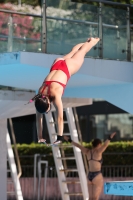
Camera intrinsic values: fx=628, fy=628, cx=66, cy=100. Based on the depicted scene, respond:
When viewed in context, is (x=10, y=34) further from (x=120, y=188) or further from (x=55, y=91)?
(x=120, y=188)

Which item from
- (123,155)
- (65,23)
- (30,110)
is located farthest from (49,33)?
(123,155)

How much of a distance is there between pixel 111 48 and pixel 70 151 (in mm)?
10862

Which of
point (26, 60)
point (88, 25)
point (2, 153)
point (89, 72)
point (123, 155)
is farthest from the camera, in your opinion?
point (123, 155)

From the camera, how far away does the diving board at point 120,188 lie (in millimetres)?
11273

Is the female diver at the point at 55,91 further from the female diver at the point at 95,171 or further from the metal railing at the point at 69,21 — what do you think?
the female diver at the point at 95,171

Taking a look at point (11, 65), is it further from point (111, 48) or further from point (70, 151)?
point (70, 151)

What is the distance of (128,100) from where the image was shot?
44.2ft

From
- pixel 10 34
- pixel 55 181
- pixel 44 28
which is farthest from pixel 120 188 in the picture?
pixel 55 181

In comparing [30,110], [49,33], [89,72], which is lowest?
[30,110]

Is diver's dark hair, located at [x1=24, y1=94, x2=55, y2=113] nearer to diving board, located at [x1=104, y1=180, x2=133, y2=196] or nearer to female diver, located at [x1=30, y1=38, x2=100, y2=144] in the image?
female diver, located at [x1=30, y1=38, x2=100, y2=144]

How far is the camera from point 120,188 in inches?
454

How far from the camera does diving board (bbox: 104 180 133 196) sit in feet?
37.0

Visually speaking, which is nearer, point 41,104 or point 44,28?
point 41,104

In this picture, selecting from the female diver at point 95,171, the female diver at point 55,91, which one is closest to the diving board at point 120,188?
the female diver at point 55,91
